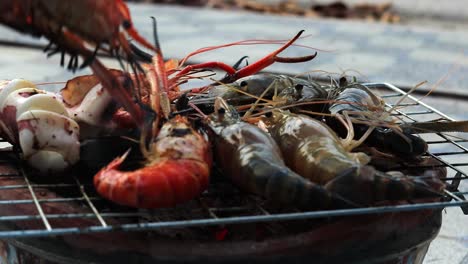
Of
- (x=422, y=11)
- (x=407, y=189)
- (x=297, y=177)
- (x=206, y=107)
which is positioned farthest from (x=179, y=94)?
(x=422, y=11)

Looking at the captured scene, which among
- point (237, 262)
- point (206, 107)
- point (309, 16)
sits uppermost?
point (206, 107)

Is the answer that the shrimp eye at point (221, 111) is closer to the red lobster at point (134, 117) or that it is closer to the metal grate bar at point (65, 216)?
the red lobster at point (134, 117)

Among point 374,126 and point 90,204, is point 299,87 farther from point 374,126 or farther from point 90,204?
point 90,204

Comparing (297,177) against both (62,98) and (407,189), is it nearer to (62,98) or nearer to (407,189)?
(407,189)

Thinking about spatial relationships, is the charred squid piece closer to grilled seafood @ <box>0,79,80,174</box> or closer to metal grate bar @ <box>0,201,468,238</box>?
metal grate bar @ <box>0,201,468,238</box>

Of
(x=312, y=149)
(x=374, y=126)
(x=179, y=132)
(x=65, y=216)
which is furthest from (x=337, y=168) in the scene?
(x=65, y=216)

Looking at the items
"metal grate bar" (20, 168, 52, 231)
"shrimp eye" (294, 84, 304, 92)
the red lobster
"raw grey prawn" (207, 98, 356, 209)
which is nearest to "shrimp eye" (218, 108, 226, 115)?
"raw grey prawn" (207, 98, 356, 209)

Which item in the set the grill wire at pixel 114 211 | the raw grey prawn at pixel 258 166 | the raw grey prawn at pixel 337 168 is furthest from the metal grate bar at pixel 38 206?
the raw grey prawn at pixel 337 168
